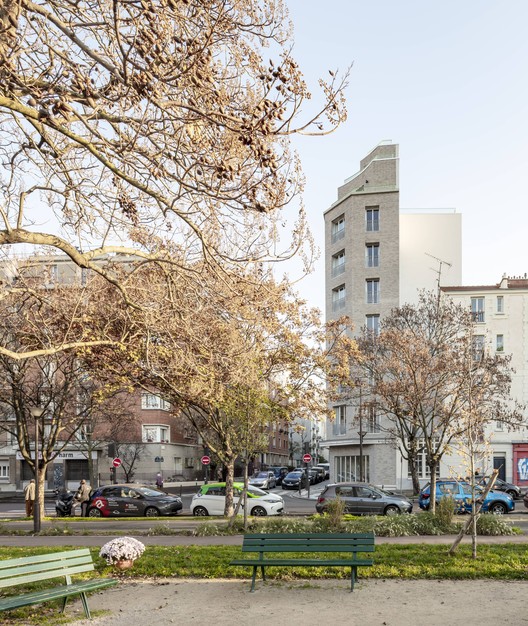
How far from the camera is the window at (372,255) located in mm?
52219

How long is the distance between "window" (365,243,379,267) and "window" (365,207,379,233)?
3.52 ft

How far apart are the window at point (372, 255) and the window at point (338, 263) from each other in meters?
2.15

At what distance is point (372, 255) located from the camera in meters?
52.4

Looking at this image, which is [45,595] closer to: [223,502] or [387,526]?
[387,526]

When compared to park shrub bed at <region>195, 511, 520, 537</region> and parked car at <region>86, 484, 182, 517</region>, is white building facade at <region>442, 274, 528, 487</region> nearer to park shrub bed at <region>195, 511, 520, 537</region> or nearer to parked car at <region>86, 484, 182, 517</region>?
parked car at <region>86, 484, 182, 517</region>

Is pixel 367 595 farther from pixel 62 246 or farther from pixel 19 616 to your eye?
pixel 62 246

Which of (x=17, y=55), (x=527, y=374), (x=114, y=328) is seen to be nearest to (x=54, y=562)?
(x=17, y=55)

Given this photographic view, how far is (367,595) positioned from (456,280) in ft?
154

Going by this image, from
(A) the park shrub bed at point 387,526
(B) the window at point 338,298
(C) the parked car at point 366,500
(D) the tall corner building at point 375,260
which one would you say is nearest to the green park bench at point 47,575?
(A) the park shrub bed at point 387,526

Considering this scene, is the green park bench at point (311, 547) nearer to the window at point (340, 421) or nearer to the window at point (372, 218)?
the window at point (340, 421)

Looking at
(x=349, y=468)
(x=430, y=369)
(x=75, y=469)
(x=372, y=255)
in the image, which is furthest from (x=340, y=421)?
(x=75, y=469)

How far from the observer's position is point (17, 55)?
29.7ft

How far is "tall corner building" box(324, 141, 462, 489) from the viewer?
5081cm

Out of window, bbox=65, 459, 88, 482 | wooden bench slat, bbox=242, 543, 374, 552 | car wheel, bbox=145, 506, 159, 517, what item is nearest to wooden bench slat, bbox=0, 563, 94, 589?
wooden bench slat, bbox=242, 543, 374, 552
